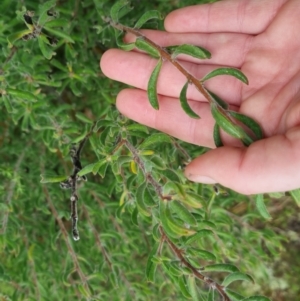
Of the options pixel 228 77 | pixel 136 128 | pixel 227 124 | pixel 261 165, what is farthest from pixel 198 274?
pixel 228 77

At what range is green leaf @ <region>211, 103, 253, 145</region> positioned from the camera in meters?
1.80

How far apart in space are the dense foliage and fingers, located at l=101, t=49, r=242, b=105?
0.21 m

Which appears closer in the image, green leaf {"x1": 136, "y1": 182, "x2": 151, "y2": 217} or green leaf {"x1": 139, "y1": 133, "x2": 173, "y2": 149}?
green leaf {"x1": 136, "y1": 182, "x2": 151, "y2": 217}

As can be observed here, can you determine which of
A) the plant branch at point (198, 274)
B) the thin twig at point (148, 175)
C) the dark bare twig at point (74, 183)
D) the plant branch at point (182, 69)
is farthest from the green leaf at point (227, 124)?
the dark bare twig at point (74, 183)

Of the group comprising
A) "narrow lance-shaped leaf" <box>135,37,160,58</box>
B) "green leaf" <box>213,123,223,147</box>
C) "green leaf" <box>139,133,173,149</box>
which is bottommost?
"green leaf" <box>139,133,173,149</box>

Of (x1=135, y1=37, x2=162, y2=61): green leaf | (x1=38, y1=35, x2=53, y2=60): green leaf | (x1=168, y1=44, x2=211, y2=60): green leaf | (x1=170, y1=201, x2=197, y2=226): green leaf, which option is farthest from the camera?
(x1=38, y1=35, x2=53, y2=60): green leaf

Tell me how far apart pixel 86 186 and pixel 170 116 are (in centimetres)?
86

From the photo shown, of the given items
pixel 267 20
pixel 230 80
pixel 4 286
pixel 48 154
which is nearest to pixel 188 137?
pixel 230 80

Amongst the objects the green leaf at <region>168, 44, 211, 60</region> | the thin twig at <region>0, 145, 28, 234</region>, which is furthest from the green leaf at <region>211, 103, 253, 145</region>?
the thin twig at <region>0, 145, 28, 234</region>

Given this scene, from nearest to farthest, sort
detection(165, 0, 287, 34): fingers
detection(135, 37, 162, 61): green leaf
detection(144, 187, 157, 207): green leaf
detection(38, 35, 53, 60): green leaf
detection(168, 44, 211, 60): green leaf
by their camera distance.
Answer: detection(144, 187, 157, 207): green leaf
detection(168, 44, 211, 60): green leaf
detection(135, 37, 162, 61): green leaf
detection(38, 35, 53, 60): green leaf
detection(165, 0, 287, 34): fingers

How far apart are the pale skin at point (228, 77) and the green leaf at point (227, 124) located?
0.05 m

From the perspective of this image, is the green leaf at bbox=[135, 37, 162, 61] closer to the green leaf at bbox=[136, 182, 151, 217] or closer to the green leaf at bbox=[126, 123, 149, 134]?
the green leaf at bbox=[126, 123, 149, 134]

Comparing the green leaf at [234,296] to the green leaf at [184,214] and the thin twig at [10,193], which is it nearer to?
the green leaf at [184,214]

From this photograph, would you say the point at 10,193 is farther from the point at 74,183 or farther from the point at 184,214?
the point at 184,214
